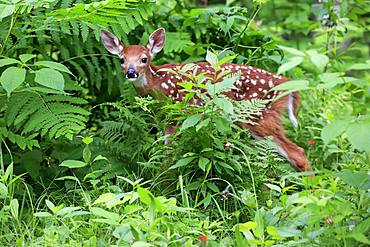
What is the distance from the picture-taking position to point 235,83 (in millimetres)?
5434

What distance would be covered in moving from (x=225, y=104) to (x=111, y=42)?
1.34m

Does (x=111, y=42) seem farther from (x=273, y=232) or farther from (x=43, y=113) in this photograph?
(x=273, y=232)

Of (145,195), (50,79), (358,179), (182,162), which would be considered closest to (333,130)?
(358,179)

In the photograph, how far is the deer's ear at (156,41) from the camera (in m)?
5.58

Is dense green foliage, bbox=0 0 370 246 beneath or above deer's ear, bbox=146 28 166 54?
beneath

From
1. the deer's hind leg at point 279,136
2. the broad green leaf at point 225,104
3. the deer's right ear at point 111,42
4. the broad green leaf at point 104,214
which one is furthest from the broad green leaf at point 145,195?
the deer's right ear at point 111,42

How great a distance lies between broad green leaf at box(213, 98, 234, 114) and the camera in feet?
14.4

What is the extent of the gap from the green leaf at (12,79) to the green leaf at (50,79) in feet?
0.30

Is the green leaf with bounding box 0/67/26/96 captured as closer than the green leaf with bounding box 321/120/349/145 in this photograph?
No

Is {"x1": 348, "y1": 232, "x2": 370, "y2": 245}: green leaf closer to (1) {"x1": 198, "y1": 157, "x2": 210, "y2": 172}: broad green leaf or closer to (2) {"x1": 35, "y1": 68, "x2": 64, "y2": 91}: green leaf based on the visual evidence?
(1) {"x1": 198, "y1": 157, "x2": 210, "y2": 172}: broad green leaf

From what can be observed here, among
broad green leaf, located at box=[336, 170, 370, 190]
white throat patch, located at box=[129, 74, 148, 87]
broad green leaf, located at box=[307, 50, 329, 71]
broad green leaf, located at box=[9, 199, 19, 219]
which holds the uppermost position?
broad green leaf, located at box=[307, 50, 329, 71]

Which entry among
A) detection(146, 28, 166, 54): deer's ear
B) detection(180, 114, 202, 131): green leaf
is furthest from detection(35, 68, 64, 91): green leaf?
detection(146, 28, 166, 54): deer's ear

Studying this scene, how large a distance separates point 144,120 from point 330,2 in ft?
7.02

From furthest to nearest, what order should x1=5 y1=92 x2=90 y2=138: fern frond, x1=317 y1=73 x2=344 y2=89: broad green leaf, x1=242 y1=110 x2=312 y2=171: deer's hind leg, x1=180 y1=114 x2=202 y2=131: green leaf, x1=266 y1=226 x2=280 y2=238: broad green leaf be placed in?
x1=242 y1=110 x2=312 y2=171: deer's hind leg → x1=5 y1=92 x2=90 y2=138: fern frond → x1=180 y1=114 x2=202 y2=131: green leaf → x1=266 y1=226 x2=280 y2=238: broad green leaf → x1=317 y1=73 x2=344 y2=89: broad green leaf
